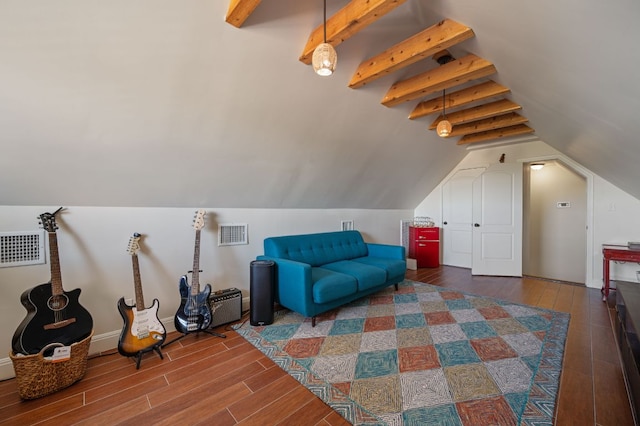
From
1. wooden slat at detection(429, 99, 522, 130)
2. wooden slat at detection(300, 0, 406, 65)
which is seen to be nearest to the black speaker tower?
wooden slat at detection(300, 0, 406, 65)

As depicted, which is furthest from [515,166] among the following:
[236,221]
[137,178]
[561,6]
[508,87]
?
[137,178]

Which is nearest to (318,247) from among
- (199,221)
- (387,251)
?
(387,251)

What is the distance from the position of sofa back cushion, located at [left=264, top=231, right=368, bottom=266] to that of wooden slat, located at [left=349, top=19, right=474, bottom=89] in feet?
6.49

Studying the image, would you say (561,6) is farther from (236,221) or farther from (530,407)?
(236,221)

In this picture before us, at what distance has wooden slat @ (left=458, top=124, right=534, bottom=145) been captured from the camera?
4.02 m

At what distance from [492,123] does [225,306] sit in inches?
175

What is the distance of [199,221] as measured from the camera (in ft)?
8.77

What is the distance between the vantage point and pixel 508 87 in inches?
105

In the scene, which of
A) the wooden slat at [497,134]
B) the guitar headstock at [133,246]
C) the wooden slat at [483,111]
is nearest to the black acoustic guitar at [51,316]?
the guitar headstock at [133,246]

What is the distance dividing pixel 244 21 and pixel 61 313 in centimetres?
245

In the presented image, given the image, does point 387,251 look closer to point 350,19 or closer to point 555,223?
point 350,19

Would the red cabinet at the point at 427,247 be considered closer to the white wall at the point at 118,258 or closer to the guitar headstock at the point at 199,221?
the white wall at the point at 118,258

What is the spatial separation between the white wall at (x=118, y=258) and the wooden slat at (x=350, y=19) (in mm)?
2037

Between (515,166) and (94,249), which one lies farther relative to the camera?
(515,166)
